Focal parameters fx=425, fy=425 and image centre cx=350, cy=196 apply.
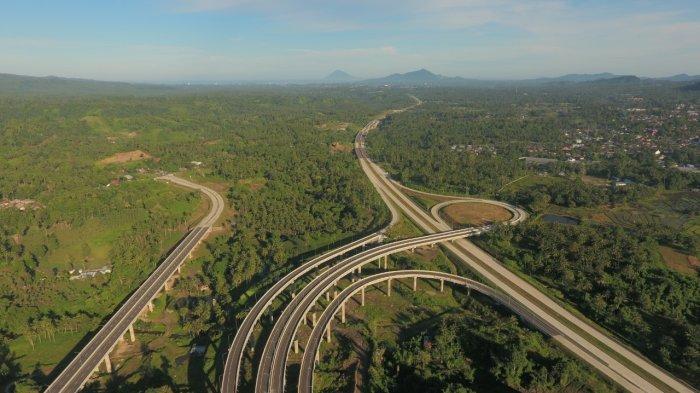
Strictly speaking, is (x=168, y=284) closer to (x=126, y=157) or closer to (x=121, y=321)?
(x=121, y=321)

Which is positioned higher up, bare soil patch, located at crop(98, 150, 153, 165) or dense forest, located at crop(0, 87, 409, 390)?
bare soil patch, located at crop(98, 150, 153, 165)

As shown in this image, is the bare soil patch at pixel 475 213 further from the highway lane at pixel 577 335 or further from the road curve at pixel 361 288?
the road curve at pixel 361 288

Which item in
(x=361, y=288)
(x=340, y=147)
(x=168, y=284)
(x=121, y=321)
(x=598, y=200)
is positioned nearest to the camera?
(x=121, y=321)

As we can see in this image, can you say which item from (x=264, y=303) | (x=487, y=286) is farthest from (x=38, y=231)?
(x=487, y=286)

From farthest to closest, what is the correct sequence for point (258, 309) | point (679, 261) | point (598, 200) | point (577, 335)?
point (598, 200) < point (679, 261) < point (258, 309) < point (577, 335)

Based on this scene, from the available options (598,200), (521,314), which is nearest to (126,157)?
(521,314)

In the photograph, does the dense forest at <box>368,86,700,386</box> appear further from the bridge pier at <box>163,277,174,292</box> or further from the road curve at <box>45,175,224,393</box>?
the bridge pier at <box>163,277,174,292</box>

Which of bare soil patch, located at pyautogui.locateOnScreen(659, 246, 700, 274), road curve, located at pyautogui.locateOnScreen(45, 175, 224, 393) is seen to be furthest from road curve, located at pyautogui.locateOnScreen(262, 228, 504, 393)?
bare soil patch, located at pyautogui.locateOnScreen(659, 246, 700, 274)

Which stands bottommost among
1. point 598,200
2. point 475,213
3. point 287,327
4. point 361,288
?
point 287,327
